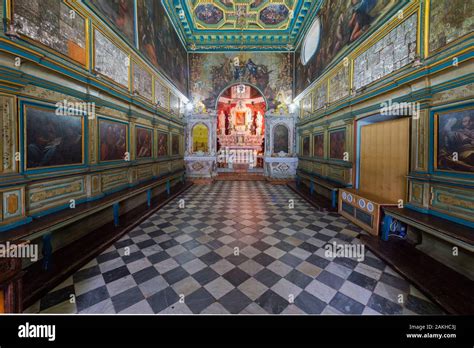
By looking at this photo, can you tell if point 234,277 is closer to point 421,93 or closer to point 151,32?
point 421,93

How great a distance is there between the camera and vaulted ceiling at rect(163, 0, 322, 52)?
10141 mm

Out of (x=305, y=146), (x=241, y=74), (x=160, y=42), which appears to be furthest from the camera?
(x=241, y=74)

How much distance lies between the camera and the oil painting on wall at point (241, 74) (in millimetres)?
12820

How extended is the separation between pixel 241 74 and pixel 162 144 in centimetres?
814

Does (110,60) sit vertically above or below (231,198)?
above

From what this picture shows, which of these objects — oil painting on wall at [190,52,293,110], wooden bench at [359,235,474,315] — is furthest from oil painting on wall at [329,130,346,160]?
oil painting on wall at [190,52,293,110]

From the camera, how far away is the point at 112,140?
522 cm

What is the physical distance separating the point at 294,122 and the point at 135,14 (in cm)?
1011

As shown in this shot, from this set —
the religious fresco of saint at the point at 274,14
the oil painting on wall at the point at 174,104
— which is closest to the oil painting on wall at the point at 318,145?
the oil painting on wall at the point at 174,104

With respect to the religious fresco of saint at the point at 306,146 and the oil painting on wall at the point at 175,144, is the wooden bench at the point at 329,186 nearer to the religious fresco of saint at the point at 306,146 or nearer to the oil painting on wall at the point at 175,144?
the religious fresco of saint at the point at 306,146

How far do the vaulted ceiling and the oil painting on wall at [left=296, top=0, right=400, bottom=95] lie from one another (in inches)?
78.9

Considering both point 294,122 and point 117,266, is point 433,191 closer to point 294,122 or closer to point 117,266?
point 117,266

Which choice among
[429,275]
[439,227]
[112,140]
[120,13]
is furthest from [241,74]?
[429,275]
